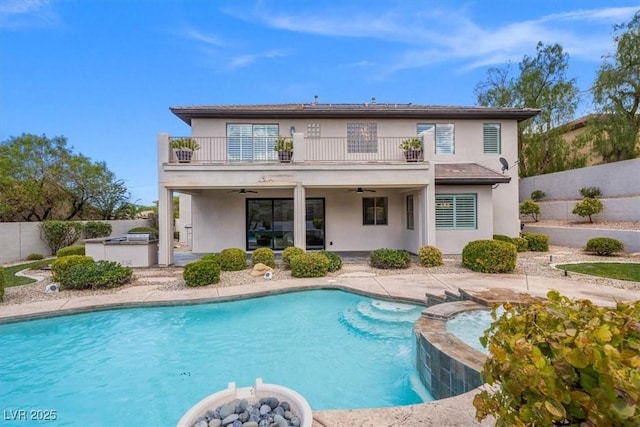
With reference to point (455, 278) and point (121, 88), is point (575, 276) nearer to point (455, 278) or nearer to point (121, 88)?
point (455, 278)

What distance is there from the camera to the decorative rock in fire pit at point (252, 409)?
2547 mm

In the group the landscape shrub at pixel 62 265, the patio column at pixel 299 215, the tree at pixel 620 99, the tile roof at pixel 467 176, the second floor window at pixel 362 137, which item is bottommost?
the landscape shrub at pixel 62 265

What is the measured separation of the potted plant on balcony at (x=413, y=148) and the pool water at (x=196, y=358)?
733 centimetres

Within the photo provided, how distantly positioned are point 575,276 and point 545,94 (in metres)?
19.6

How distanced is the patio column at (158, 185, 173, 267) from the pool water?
470cm

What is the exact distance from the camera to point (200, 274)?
9641 millimetres

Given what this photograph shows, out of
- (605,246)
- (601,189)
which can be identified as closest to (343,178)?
(605,246)

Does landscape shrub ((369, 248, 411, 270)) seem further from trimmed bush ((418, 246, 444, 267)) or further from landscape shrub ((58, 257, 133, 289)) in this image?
landscape shrub ((58, 257, 133, 289))

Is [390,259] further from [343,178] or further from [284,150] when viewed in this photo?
[284,150]

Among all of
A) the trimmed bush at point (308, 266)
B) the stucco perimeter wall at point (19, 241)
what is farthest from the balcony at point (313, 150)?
the stucco perimeter wall at point (19, 241)

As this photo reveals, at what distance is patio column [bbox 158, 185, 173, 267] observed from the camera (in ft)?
40.3

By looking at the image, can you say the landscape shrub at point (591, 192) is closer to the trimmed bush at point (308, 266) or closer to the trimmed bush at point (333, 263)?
the trimmed bush at point (333, 263)

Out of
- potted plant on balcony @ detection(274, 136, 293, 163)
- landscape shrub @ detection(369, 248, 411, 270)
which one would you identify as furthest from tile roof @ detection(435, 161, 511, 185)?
potted plant on balcony @ detection(274, 136, 293, 163)

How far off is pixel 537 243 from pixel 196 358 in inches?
625
